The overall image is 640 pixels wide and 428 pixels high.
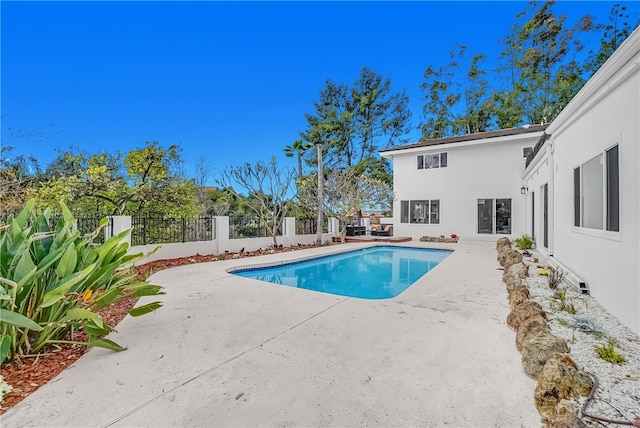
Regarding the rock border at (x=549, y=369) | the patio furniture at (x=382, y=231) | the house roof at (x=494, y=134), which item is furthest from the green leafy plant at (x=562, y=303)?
the patio furniture at (x=382, y=231)

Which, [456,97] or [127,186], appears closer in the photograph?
[127,186]

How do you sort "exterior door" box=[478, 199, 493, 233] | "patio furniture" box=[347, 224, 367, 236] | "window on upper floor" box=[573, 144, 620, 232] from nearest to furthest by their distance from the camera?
1. "window on upper floor" box=[573, 144, 620, 232]
2. "exterior door" box=[478, 199, 493, 233]
3. "patio furniture" box=[347, 224, 367, 236]

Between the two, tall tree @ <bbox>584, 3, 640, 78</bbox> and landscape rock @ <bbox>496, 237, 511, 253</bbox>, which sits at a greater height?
tall tree @ <bbox>584, 3, 640, 78</bbox>

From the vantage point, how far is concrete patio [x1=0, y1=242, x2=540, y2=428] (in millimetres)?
2475

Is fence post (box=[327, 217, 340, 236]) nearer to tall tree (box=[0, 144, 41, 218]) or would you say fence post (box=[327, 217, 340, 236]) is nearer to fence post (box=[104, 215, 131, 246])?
fence post (box=[104, 215, 131, 246])

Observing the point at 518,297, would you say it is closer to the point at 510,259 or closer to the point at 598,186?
the point at 598,186

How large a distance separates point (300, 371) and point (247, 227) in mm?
10978

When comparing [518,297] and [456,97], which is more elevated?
[456,97]

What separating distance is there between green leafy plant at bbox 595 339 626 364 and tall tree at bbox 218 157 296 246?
11492 millimetres

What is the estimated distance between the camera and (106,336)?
4.04m

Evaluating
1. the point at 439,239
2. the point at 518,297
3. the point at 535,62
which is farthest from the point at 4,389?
the point at 535,62

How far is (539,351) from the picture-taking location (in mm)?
3104

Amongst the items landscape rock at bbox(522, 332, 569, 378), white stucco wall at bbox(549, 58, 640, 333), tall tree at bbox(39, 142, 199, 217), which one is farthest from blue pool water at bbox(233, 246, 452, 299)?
tall tree at bbox(39, 142, 199, 217)

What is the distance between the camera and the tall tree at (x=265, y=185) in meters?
13.7
